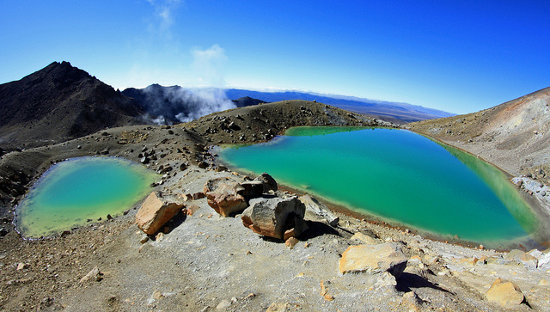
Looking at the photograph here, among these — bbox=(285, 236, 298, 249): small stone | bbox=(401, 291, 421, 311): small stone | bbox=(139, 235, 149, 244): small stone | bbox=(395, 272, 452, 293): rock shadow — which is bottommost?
bbox=(139, 235, 149, 244): small stone

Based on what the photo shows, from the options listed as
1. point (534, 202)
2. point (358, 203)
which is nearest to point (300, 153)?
point (358, 203)

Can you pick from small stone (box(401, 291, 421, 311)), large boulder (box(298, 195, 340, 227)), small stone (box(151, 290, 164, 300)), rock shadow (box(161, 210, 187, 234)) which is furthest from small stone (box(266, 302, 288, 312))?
rock shadow (box(161, 210, 187, 234))

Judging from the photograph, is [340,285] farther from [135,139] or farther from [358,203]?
[135,139]

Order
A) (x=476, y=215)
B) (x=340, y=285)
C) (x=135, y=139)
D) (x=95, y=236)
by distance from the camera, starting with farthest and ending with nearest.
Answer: (x=135, y=139) → (x=476, y=215) → (x=95, y=236) → (x=340, y=285)

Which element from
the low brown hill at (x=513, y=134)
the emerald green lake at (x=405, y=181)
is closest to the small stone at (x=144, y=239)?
the emerald green lake at (x=405, y=181)

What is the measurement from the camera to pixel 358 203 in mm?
22172

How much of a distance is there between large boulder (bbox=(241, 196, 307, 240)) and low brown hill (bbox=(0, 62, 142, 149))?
159ft

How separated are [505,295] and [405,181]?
2208cm

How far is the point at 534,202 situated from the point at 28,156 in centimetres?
5165

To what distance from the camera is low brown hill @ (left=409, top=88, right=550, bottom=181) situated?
3409cm

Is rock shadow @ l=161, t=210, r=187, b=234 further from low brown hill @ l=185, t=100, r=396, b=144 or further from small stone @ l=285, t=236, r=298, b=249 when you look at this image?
low brown hill @ l=185, t=100, r=396, b=144

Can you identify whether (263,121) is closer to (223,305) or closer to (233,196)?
(233,196)

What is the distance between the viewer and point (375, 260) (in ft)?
26.9

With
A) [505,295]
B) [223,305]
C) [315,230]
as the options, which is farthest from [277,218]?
[505,295]
